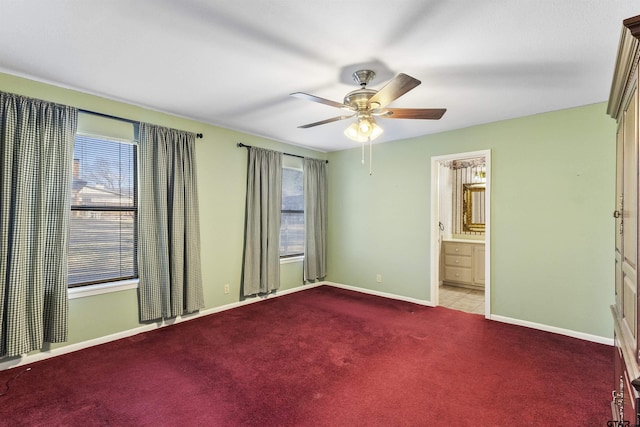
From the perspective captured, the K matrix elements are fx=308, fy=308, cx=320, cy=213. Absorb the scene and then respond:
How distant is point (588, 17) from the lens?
176 cm

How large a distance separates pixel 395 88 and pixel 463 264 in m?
4.37

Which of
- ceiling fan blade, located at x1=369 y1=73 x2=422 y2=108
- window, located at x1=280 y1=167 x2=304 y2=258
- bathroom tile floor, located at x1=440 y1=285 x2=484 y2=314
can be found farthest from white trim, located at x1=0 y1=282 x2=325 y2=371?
ceiling fan blade, located at x1=369 y1=73 x2=422 y2=108

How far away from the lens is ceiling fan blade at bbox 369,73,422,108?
1.92m

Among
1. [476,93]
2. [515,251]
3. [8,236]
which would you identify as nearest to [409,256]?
[515,251]

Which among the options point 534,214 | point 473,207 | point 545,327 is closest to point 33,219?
point 534,214

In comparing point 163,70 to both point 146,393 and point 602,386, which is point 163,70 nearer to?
point 146,393

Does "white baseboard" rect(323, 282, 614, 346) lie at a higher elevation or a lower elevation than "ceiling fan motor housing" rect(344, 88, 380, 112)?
lower

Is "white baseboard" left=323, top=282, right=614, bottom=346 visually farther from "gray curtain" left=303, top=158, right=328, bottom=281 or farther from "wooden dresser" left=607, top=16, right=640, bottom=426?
"wooden dresser" left=607, top=16, right=640, bottom=426

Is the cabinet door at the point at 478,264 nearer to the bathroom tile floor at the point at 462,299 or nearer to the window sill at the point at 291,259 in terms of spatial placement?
the bathroom tile floor at the point at 462,299

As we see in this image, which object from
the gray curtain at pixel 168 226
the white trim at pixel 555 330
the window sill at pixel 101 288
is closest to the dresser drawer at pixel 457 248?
the white trim at pixel 555 330

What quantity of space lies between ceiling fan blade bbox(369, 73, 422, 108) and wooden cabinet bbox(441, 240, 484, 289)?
4.01 m

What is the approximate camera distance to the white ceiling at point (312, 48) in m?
1.73

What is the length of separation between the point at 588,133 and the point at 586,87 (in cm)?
65

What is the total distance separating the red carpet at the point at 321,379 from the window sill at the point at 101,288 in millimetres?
519
